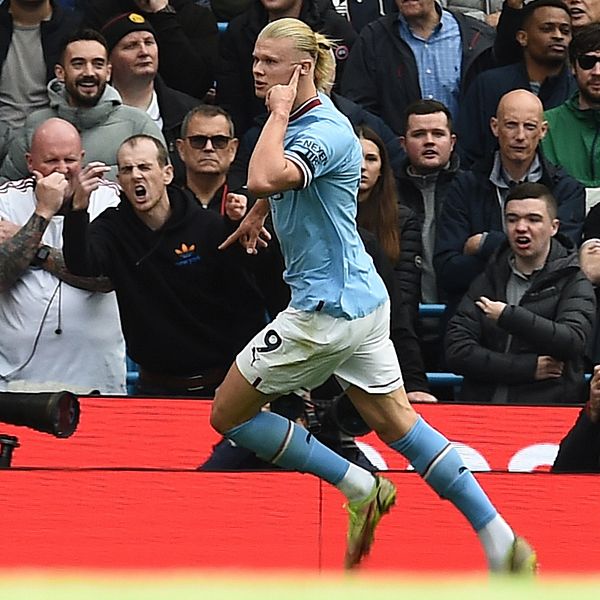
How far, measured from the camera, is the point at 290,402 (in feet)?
21.9

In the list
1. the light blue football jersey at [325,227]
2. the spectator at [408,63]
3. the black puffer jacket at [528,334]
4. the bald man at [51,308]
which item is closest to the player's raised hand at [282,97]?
the light blue football jersey at [325,227]

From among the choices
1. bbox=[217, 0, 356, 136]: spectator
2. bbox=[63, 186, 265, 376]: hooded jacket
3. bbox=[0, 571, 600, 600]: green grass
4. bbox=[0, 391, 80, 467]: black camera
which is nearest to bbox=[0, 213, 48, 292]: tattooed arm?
bbox=[63, 186, 265, 376]: hooded jacket

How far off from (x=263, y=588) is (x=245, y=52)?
6.90m

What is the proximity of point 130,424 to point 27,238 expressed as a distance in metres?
1.03

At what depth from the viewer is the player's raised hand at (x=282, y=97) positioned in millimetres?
5363

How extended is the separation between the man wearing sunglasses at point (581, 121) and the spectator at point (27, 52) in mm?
Answer: 2873

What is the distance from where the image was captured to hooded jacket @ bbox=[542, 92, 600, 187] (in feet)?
30.2

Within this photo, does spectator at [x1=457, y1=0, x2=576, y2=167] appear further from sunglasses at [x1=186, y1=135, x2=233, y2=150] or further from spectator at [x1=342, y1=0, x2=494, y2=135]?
sunglasses at [x1=186, y1=135, x2=233, y2=150]

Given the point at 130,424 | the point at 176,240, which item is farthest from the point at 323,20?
the point at 130,424

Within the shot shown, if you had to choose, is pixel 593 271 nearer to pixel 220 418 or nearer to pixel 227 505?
pixel 227 505

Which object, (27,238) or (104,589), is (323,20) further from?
(104,589)

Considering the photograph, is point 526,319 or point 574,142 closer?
point 526,319

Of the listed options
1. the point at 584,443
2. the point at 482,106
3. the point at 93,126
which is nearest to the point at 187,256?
the point at 93,126

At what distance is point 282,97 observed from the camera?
5402mm
